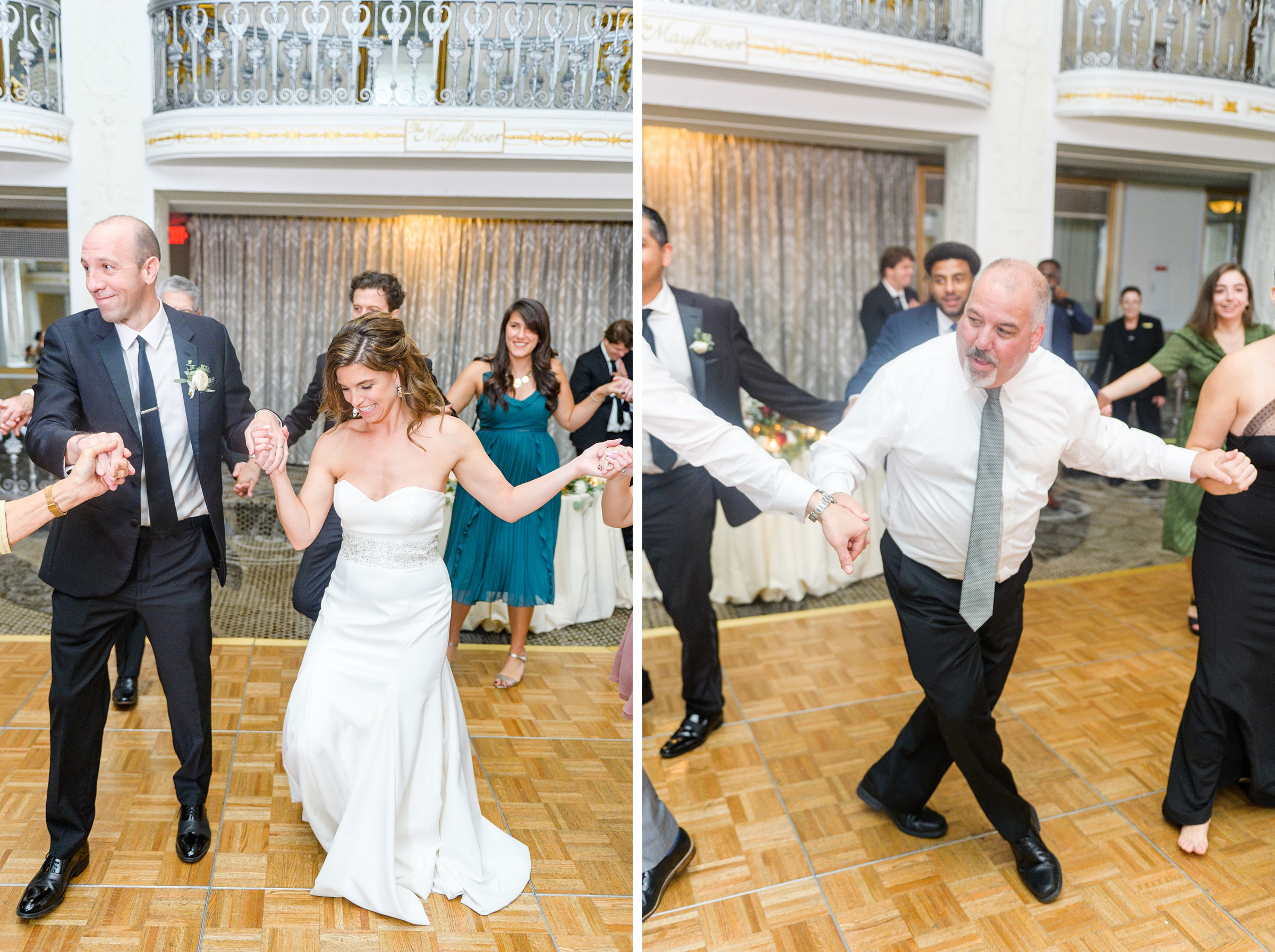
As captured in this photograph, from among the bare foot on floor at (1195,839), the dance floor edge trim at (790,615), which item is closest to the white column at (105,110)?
the dance floor edge trim at (790,615)

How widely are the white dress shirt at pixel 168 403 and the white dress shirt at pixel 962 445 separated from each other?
134 cm

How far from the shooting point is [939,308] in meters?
2.63

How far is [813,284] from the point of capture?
812cm

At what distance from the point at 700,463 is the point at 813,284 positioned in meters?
6.19

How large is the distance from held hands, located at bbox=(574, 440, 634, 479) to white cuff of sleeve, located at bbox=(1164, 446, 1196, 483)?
51.0 inches

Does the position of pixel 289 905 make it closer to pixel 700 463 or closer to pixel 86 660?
pixel 86 660

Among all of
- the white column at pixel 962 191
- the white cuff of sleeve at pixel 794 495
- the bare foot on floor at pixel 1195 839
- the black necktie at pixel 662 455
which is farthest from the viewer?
the white column at pixel 962 191

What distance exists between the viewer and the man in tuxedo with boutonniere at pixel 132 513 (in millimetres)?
1801

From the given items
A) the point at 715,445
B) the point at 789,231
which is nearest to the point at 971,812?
the point at 715,445

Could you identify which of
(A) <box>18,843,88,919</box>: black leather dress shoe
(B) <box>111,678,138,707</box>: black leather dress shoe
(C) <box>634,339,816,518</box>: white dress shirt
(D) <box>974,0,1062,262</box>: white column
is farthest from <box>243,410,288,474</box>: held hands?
(D) <box>974,0,1062,262</box>: white column

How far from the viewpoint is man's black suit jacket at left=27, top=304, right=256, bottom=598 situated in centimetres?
180

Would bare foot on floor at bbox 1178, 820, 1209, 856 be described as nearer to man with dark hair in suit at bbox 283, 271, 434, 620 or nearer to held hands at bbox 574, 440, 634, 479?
held hands at bbox 574, 440, 634, 479

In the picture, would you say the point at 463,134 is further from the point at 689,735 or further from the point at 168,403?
the point at 689,735

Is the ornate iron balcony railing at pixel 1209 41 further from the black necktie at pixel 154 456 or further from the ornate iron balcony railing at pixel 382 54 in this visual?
the black necktie at pixel 154 456
